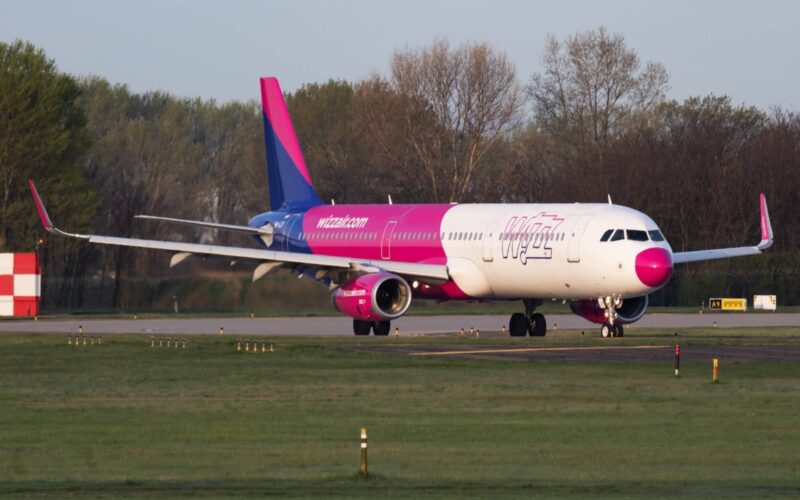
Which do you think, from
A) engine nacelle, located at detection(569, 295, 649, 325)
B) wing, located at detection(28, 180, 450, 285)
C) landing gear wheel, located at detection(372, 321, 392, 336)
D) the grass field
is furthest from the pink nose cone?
the grass field

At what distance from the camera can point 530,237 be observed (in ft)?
160

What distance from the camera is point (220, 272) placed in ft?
232

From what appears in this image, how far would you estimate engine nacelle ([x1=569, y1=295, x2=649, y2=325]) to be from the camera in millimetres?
48812

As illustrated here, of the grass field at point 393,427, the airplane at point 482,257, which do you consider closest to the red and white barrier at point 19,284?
the airplane at point 482,257

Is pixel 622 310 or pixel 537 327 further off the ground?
pixel 622 310

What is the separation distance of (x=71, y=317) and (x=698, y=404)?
4176 centimetres

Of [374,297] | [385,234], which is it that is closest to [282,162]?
[385,234]

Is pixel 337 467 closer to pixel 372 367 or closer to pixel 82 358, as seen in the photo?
pixel 372 367

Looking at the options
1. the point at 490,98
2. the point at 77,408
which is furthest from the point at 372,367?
the point at 490,98

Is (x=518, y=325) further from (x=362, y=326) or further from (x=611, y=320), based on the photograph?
(x=362, y=326)

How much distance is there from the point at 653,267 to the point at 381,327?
9.43 meters

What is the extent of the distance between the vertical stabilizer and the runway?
4.58 meters

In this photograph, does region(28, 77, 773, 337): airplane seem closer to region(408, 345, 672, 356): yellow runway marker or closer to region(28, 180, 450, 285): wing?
region(28, 180, 450, 285): wing

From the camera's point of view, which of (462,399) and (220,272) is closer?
(462,399)
